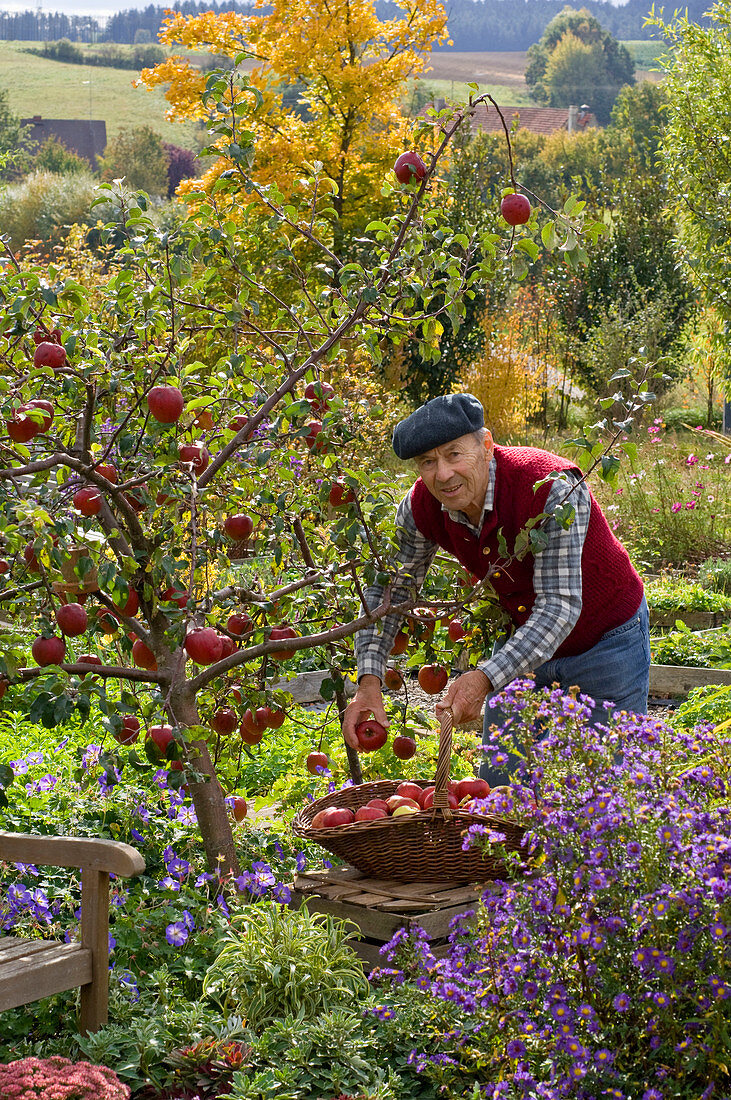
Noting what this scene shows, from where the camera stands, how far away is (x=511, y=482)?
2746mm

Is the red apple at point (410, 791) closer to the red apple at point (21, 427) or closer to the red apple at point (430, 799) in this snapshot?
the red apple at point (430, 799)

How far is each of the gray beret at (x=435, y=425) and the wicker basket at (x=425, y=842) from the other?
2.27ft

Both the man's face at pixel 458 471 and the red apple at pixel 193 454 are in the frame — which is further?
the man's face at pixel 458 471

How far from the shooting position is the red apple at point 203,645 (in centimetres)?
215

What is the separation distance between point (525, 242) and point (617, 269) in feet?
53.5

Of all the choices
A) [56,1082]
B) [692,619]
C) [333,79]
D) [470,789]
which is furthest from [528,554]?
[333,79]

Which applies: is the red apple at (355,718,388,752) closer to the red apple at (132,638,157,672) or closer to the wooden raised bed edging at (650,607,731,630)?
the red apple at (132,638,157,672)

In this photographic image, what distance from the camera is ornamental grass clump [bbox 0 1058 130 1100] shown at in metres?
1.69

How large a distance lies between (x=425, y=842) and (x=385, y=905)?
0.18 m

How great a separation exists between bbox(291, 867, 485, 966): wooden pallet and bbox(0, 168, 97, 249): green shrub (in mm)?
36106

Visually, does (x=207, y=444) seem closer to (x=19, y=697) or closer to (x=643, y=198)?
(x=19, y=697)

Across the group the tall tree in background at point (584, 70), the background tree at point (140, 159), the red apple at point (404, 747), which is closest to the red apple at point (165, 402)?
the red apple at point (404, 747)

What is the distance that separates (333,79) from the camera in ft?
37.0

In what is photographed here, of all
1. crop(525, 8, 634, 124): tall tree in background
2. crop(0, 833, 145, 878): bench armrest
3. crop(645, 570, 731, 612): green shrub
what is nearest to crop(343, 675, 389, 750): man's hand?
crop(0, 833, 145, 878): bench armrest
